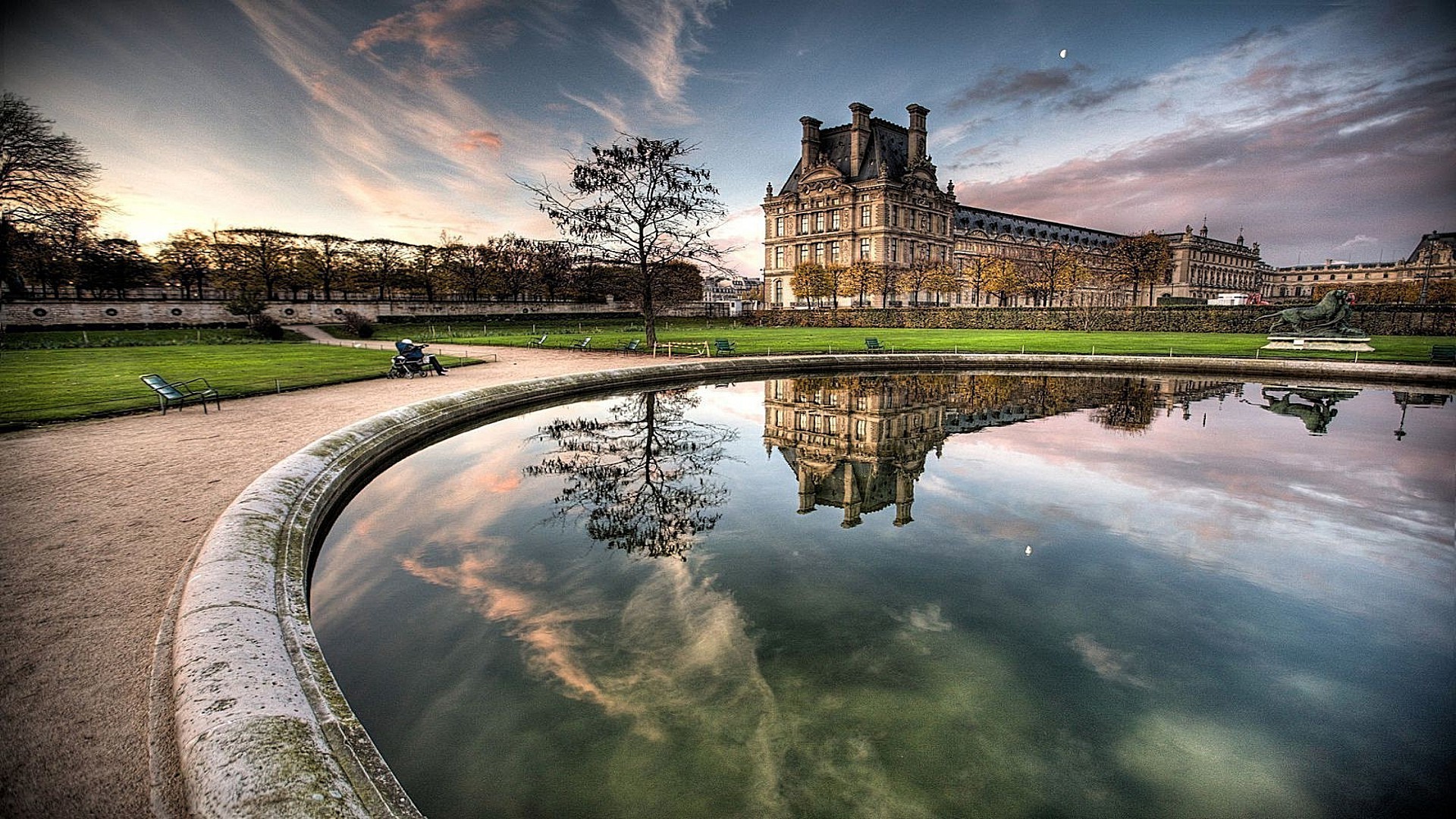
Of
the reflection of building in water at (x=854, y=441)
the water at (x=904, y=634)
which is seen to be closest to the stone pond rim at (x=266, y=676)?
the water at (x=904, y=634)

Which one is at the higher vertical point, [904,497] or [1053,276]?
[1053,276]

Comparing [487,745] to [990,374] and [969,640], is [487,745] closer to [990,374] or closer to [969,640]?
[969,640]

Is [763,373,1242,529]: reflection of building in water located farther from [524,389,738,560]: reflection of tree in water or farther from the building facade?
the building facade

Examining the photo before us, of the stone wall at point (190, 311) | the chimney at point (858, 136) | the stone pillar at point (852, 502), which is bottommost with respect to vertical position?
the stone pillar at point (852, 502)

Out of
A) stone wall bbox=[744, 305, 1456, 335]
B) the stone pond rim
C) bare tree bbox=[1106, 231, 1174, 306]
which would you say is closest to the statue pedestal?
stone wall bbox=[744, 305, 1456, 335]

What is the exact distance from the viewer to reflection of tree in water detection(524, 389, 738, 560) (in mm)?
7023

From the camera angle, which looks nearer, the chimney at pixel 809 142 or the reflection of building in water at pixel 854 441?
the reflection of building in water at pixel 854 441

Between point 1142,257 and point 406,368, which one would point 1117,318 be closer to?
point 1142,257

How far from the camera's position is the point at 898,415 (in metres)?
13.7

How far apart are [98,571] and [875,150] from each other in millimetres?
71955

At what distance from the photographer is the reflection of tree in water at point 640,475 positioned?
702cm

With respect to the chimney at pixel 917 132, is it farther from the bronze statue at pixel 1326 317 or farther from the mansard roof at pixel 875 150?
the bronze statue at pixel 1326 317

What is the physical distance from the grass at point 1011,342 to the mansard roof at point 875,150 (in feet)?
94.0

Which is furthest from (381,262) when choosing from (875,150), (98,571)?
(98,571)
